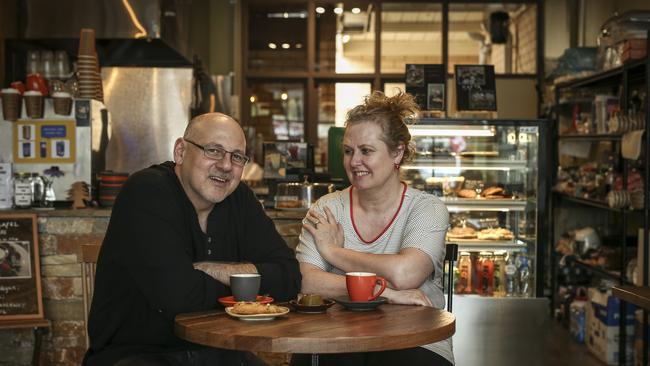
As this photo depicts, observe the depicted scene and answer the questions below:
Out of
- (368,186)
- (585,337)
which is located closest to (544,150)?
(585,337)

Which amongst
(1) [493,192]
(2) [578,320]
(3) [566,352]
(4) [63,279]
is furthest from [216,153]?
(2) [578,320]

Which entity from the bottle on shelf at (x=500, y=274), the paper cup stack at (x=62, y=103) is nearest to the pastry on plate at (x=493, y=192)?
the bottle on shelf at (x=500, y=274)

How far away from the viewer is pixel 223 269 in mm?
2641

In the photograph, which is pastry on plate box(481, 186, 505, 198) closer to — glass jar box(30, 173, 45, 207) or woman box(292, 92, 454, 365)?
woman box(292, 92, 454, 365)

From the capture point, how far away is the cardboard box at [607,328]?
220 inches

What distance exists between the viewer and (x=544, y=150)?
5277 millimetres

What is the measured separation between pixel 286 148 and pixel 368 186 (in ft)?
6.49

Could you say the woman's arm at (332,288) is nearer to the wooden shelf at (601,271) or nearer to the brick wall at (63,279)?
the brick wall at (63,279)

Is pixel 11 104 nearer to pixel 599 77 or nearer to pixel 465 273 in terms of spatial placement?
pixel 465 273

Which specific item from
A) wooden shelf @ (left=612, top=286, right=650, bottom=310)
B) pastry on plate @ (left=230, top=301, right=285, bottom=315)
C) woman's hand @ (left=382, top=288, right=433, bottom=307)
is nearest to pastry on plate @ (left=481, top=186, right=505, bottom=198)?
wooden shelf @ (left=612, top=286, right=650, bottom=310)

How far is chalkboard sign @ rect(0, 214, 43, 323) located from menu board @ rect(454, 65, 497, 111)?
110 inches

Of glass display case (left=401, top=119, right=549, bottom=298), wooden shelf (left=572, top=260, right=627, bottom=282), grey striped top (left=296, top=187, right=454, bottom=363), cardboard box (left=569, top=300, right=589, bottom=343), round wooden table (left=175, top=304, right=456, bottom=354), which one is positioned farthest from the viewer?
cardboard box (left=569, top=300, right=589, bottom=343)

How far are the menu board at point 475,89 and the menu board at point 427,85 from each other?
16 cm

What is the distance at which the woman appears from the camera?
2854mm
